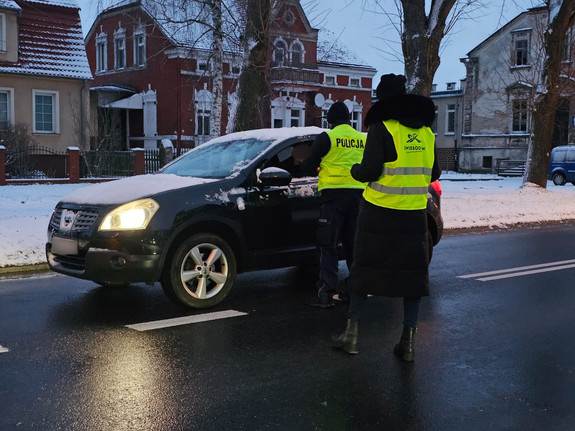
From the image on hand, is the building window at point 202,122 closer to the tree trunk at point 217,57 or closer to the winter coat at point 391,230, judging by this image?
the tree trunk at point 217,57

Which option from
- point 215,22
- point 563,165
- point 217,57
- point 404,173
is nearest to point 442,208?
point 215,22

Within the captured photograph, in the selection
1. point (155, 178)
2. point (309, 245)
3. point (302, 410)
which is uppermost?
point (155, 178)

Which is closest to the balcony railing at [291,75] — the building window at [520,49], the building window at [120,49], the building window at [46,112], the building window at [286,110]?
the building window at [286,110]

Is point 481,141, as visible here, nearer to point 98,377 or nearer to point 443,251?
point 443,251

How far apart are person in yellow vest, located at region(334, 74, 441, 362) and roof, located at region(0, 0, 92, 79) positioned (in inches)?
1025

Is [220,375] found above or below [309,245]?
below

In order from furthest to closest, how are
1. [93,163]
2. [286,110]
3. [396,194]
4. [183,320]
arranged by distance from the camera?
[286,110]
[93,163]
[183,320]
[396,194]

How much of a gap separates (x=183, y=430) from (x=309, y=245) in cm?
365

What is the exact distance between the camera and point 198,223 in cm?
638

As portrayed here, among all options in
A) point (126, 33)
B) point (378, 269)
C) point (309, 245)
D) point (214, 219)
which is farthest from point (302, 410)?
point (126, 33)

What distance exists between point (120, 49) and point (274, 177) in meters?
36.3

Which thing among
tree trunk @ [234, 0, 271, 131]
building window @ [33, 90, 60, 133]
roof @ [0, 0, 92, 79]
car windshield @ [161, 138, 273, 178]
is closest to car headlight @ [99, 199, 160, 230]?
car windshield @ [161, 138, 273, 178]

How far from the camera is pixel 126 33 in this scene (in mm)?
39375

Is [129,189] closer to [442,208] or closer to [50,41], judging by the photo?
[442,208]
